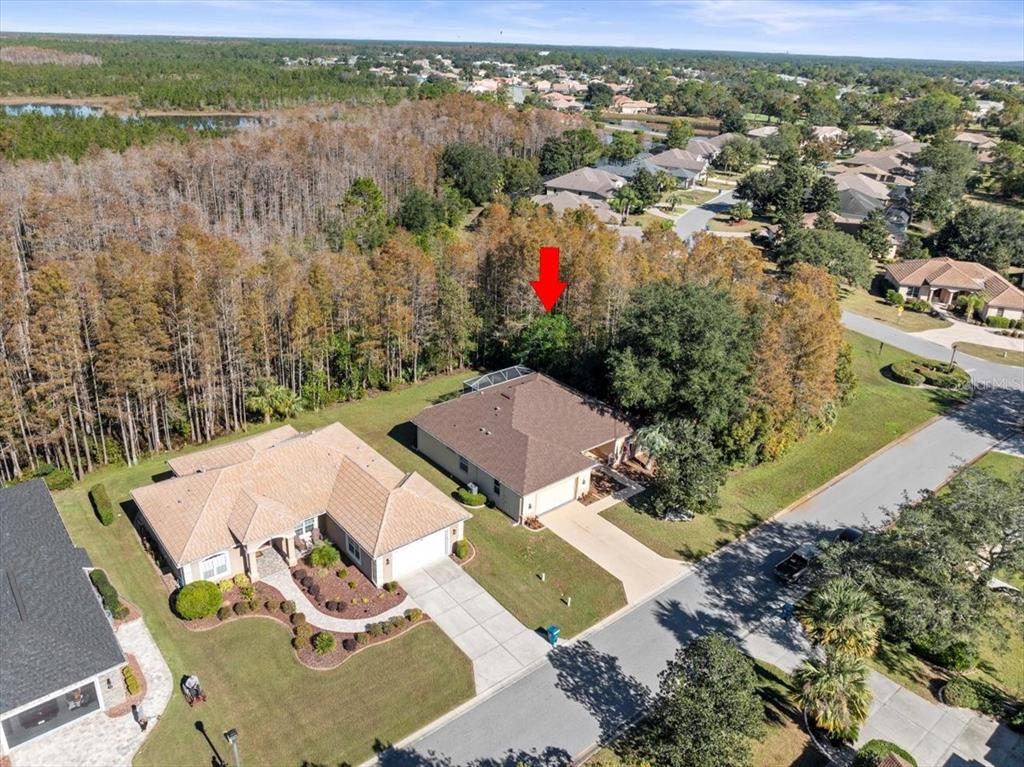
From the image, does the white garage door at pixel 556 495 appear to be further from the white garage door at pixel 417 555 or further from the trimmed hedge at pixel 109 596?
the trimmed hedge at pixel 109 596

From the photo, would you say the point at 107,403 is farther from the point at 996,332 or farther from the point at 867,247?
the point at 867,247

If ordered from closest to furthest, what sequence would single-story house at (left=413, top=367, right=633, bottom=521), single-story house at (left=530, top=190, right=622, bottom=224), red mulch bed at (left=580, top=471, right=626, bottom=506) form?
single-story house at (left=413, top=367, right=633, bottom=521)
red mulch bed at (left=580, top=471, right=626, bottom=506)
single-story house at (left=530, top=190, right=622, bottom=224)

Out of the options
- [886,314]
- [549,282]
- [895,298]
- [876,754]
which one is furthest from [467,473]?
[895,298]

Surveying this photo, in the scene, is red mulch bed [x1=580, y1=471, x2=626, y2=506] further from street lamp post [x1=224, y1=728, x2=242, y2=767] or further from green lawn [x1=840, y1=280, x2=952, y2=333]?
green lawn [x1=840, y1=280, x2=952, y2=333]

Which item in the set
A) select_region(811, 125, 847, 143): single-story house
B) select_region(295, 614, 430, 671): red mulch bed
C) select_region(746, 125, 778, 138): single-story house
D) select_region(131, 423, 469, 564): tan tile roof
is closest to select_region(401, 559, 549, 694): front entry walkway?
select_region(295, 614, 430, 671): red mulch bed

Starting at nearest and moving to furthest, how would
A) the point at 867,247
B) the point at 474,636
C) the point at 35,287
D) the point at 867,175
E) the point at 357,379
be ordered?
the point at 474,636 < the point at 35,287 < the point at 357,379 < the point at 867,247 < the point at 867,175

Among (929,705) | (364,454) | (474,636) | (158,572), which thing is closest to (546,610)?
(474,636)

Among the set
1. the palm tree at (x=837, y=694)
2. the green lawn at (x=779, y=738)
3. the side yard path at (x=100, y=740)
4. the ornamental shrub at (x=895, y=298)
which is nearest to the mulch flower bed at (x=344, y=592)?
the side yard path at (x=100, y=740)
